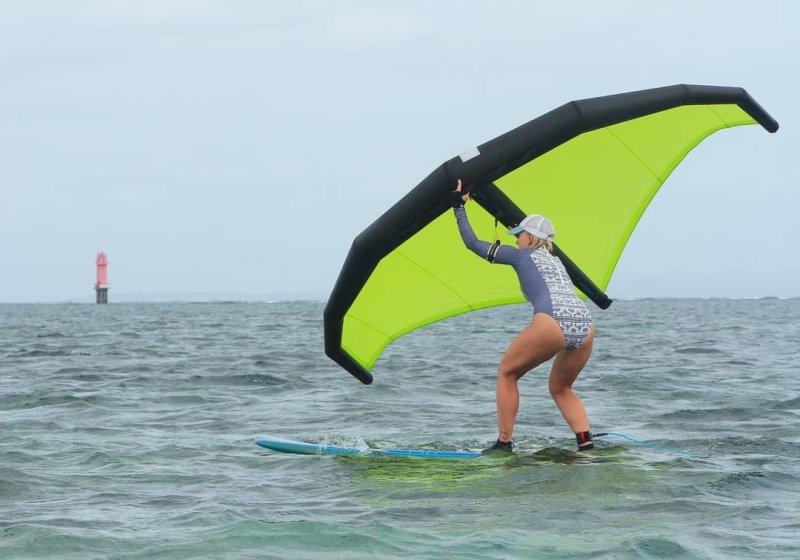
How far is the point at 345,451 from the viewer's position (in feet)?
31.3

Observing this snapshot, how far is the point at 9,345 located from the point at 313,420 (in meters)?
19.0

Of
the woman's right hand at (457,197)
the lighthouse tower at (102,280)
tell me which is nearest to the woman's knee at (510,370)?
the woman's right hand at (457,197)

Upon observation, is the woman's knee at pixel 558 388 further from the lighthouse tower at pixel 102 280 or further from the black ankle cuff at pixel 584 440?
the lighthouse tower at pixel 102 280

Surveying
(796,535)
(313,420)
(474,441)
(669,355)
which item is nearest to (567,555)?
(796,535)

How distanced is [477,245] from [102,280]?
135 meters

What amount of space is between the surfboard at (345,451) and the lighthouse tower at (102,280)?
430 feet

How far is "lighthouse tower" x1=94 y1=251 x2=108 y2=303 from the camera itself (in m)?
137

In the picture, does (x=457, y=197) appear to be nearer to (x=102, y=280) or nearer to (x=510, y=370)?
(x=510, y=370)

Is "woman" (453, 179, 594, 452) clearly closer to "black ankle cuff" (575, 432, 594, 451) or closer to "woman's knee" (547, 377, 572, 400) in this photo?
"woman's knee" (547, 377, 572, 400)

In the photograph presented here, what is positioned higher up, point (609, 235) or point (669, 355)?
point (609, 235)

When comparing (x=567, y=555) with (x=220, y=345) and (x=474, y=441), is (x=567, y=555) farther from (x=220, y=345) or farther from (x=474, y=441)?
(x=220, y=345)

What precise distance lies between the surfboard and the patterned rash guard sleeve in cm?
169

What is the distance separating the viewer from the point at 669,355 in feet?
77.2

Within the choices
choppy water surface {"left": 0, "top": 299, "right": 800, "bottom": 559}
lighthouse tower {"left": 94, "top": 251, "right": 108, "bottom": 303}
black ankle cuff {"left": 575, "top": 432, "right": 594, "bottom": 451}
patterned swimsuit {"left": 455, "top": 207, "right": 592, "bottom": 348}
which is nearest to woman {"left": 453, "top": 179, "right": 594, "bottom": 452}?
patterned swimsuit {"left": 455, "top": 207, "right": 592, "bottom": 348}
